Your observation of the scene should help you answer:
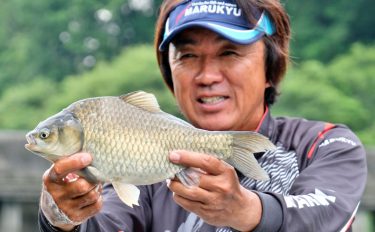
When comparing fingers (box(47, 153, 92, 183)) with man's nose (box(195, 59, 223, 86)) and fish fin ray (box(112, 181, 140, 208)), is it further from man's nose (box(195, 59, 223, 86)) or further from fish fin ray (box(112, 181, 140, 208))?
man's nose (box(195, 59, 223, 86))

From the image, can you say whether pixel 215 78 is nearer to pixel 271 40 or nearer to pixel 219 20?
pixel 219 20

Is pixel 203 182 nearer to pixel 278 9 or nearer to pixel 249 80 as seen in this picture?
pixel 249 80

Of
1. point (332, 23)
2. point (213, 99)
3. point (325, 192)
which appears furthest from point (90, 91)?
point (332, 23)

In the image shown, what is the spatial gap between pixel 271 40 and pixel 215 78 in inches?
9.9

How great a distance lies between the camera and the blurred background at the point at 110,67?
24.6 ft

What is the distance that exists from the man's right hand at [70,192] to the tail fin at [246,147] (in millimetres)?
302

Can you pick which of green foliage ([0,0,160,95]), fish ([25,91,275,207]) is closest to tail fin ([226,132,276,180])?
fish ([25,91,275,207])

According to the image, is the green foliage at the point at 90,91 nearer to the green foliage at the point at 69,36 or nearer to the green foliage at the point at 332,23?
the green foliage at the point at 69,36

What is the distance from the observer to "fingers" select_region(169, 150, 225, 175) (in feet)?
6.06

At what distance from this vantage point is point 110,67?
1669 cm

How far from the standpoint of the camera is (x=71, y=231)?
7.01 ft

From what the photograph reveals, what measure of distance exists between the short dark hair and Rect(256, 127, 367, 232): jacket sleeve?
0.25 metres

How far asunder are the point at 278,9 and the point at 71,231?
822 mm

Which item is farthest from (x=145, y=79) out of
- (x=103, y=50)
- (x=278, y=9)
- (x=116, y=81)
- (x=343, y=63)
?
(x=103, y=50)
